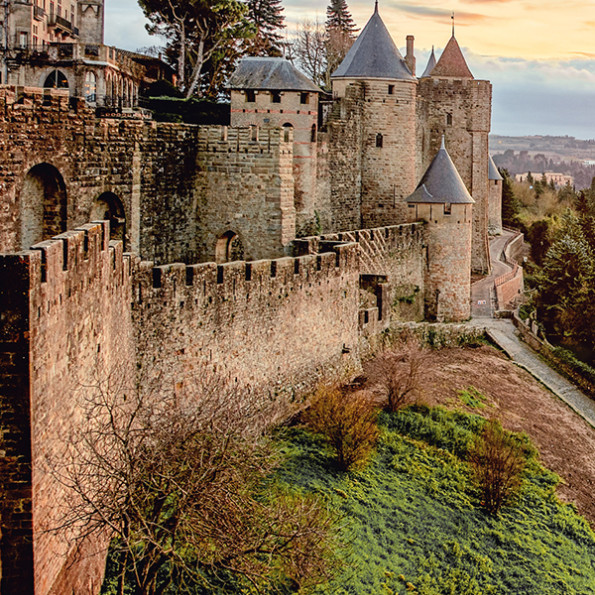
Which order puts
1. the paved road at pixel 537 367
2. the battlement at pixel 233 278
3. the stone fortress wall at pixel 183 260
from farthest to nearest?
the paved road at pixel 537 367 → the battlement at pixel 233 278 → the stone fortress wall at pixel 183 260

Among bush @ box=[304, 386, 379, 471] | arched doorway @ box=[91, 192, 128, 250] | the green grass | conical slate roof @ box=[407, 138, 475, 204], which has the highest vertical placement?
conical slate roof @ box=[407, 138, 475, 204]

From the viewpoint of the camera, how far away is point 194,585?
14.6 m

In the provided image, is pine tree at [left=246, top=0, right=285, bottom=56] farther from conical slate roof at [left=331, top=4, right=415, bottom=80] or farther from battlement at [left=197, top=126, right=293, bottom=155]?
Result: battlement at [left=197, top=126, right=293, bottom=155]

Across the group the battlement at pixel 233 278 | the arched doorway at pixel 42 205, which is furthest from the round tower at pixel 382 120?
the arched doorway at pixel 42 205

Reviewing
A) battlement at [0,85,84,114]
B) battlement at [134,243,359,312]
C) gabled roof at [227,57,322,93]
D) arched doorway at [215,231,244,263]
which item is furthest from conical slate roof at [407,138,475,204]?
battlement at [0,85,84,114]

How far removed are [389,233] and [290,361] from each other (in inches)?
472

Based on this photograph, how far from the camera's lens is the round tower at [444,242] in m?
35.0

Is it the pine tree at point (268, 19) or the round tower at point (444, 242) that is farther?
the pine tree at point (268, 19)

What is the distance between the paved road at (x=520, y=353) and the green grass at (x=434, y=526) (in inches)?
348

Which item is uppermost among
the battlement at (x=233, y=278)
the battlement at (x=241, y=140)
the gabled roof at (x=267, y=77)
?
the gabled roof at (x=267, y=77)

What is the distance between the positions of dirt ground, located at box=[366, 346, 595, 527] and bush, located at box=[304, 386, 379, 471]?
3.24m

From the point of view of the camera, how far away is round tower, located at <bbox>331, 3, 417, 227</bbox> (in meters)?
34.8

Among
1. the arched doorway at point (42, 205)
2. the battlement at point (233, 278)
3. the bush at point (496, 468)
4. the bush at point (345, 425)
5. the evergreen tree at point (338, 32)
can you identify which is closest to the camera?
the battlement at point (233, 278)

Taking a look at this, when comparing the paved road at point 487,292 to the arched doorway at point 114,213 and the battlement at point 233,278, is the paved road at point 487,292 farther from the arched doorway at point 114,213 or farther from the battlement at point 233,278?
the arched doorway at point 114,213
